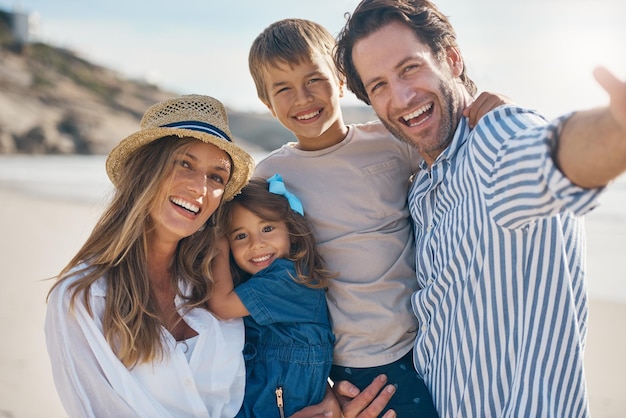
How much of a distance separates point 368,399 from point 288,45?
74.4 inches

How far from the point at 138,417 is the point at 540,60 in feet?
92.1

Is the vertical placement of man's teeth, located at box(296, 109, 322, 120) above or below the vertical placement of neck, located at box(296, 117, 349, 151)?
above

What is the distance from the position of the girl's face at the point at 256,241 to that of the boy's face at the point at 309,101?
0.57 meters

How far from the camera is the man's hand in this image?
2.87 m

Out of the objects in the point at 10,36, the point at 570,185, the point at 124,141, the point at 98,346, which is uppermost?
the point at 10,36

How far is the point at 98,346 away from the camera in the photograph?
8.34ft

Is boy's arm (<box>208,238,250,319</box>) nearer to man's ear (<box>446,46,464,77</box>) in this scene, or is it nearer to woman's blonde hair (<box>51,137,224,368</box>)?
woman's blonde hair (<box>51,137,224,368</box>)

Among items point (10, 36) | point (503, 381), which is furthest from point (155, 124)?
point (10, 36)

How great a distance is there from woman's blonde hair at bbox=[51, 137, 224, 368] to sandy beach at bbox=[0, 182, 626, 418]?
0.38 m

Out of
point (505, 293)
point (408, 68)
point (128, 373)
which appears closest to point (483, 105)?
point (408, 68)

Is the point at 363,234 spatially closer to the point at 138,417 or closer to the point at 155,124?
the point at 155,124

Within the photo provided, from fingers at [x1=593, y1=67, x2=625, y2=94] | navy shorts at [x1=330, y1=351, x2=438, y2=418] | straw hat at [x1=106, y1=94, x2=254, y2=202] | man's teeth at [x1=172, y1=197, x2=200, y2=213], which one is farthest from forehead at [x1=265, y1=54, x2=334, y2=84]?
fingers at [x1=593, y1=67, x2=625, y2=94]

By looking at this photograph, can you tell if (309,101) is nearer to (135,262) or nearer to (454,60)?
(454,60)

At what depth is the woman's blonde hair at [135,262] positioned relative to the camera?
8.51 feet
